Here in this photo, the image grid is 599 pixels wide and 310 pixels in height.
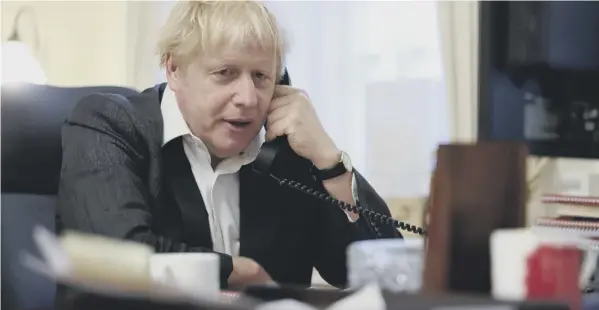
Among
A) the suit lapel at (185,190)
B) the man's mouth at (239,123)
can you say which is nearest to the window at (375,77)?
the man's mouth at (239,123)

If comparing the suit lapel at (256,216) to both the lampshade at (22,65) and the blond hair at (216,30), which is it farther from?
the lampshade at (22,65)

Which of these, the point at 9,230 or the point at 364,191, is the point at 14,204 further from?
the point at 364,191

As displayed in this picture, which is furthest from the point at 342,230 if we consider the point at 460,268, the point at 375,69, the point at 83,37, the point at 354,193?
the point at 83,37

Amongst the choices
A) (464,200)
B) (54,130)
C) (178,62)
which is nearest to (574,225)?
(464,200)

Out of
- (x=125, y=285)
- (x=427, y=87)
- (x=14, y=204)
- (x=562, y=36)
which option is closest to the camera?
(x=125, y=285)

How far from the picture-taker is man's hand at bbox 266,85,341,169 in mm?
1070

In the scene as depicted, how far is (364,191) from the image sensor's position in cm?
108

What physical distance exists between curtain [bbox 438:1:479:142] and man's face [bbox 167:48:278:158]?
0.86ft

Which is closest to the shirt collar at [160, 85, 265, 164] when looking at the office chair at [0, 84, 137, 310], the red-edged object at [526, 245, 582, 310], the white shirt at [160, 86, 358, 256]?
the white shirt at [160, 86, 358, 256]

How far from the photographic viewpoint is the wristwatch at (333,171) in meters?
1.07

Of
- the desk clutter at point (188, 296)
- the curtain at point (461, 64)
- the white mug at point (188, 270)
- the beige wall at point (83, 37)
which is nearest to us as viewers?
the desk clutter at point (188, 296)

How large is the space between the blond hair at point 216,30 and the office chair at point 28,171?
0.14 metres

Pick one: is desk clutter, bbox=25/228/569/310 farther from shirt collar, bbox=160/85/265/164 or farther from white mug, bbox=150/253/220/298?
shirt collar, bbox=160/85/265/164

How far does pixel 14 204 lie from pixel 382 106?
66 centimetres
